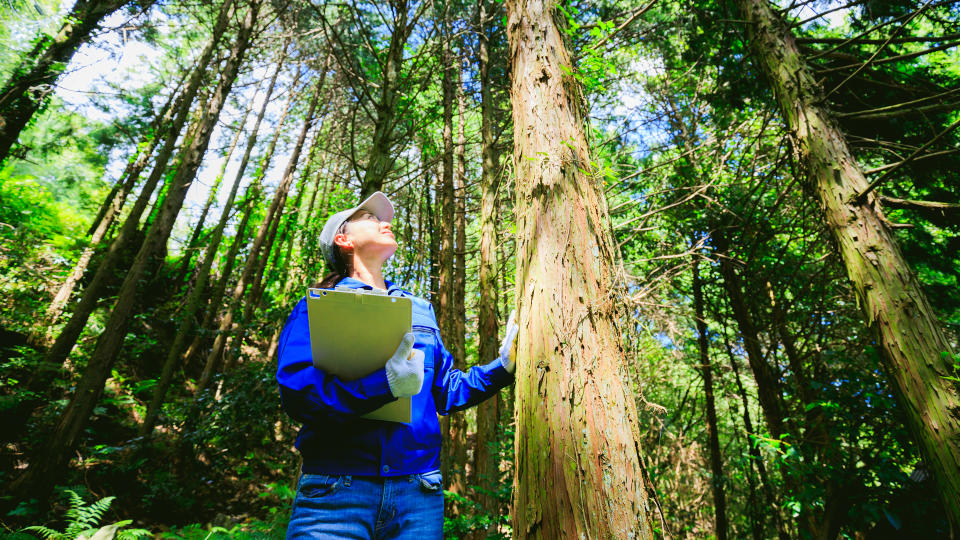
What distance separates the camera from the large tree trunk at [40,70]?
19.2 ft

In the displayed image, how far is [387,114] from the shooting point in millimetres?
3725

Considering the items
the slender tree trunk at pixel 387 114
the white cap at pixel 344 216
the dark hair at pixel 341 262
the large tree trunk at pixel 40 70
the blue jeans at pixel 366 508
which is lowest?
the blue jeans at pixel 366 508

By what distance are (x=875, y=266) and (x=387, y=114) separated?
4155 mm

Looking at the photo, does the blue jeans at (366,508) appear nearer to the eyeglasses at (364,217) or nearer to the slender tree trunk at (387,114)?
the eyeglasses at (364,217)

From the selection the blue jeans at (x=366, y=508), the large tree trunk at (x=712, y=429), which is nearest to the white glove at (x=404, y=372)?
the blue jeans at (x=366, y=508)

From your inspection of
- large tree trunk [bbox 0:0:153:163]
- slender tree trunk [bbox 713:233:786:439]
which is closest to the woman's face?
slender tree trunk [bbox 713:233:786:439]

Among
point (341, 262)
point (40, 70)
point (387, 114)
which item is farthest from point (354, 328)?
point (40, 70)

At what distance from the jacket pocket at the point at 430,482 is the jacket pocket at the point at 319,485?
1.11 ft

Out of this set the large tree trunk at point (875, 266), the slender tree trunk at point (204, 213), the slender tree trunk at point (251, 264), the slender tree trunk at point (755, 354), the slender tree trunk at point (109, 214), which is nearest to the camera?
the large tree trunk at point (875, 266)

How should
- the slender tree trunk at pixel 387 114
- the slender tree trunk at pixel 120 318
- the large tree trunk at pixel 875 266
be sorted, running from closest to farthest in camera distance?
the large tree trunk at pixel 875 266, the slender tree trunk at pixel 387 114, the slender tree trunk at pixel 120 318

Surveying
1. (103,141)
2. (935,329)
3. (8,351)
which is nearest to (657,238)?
(935,329)

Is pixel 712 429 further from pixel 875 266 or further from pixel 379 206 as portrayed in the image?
pixel 379 206

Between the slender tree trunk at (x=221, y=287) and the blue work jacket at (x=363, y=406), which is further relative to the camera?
the slender tree trunk at (x=221, y=287)

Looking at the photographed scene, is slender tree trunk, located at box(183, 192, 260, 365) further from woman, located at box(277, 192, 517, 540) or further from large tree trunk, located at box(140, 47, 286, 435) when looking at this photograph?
woman, located at box(277, 192, 517, 540)
